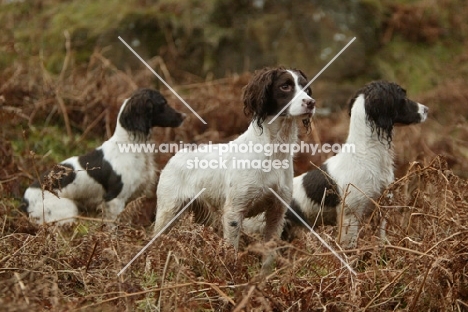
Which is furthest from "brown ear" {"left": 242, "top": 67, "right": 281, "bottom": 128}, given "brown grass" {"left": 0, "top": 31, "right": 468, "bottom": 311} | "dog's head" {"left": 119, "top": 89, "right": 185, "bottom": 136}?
"dog's head" {"left": 119, "top": 89, "right": 185, "bottom": 136}

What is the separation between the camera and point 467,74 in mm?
11484

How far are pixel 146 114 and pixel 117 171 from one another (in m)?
0.66

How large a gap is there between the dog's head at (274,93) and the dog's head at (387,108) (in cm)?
70

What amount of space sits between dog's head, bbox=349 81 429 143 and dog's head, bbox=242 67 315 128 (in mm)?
701

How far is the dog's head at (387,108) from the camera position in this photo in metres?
5.42

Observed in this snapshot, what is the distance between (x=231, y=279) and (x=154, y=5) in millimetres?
8085

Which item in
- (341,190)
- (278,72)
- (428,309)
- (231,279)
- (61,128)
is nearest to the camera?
(428,309)

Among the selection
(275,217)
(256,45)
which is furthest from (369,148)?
(256,45)

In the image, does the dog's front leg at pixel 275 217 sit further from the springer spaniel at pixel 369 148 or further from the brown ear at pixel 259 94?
the brown ear at pixel 259 94

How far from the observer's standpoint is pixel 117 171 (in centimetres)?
666

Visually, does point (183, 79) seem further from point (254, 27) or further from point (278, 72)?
point (278, 72)

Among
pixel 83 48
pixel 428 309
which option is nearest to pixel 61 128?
pixel 83 48

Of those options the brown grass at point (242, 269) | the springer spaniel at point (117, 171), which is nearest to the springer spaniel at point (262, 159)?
the brown grass at point (242, 269)

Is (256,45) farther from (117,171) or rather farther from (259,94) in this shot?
(259,94)
